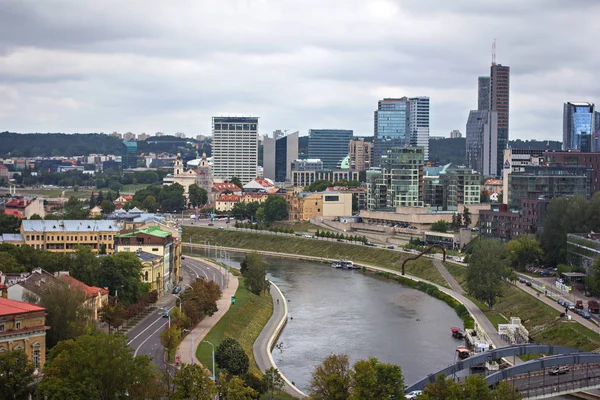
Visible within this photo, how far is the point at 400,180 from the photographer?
357 ft

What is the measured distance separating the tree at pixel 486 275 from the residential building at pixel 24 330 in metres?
29.2

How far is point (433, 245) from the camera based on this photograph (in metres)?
84.6

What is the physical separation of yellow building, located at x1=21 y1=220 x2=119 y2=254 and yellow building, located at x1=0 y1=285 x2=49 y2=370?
34.5 metres

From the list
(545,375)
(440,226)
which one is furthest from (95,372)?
(440,226)

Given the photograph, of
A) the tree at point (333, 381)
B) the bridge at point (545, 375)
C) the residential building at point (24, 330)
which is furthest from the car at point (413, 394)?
the residential building at point (24, 330)

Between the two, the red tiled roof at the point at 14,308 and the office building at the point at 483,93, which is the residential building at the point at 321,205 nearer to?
the red tiled roof at the point at 14,308

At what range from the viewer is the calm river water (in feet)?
151

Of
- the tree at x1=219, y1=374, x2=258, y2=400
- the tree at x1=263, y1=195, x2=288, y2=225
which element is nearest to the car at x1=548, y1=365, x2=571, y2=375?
the tree at x1=219, y1=374, x2=258, y2=400

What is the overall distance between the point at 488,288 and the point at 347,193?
59529 mm

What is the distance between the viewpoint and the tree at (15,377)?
30.9m

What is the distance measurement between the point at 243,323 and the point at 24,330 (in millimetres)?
17726

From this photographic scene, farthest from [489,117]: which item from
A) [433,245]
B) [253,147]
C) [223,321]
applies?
[223,321]

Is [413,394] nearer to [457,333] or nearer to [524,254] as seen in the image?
[457,333]

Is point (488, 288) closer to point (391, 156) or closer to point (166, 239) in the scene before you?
point (166, 239)
